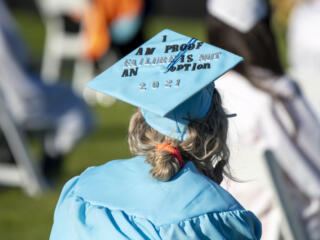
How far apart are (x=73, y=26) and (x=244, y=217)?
10398 mm

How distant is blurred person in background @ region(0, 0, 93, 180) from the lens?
5742 millimetres

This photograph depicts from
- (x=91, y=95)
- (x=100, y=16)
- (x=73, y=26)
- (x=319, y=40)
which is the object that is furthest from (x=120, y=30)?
(x=319, y=40)

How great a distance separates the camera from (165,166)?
2.09 meters

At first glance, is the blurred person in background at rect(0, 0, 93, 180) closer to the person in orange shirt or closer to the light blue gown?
the light blue gown

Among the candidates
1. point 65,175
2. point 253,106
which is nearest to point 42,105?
point 65,175

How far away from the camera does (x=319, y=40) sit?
5.55 metres

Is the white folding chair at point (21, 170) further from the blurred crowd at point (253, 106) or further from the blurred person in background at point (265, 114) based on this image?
the blurred person in background at point (265, 114)

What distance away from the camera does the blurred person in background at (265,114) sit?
3.40 meters

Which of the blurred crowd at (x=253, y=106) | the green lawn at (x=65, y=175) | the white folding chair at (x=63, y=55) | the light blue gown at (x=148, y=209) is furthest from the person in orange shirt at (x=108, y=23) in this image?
the light blue gown at (x=148, y=209)

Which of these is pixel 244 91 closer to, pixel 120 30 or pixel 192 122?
pixel 192 122

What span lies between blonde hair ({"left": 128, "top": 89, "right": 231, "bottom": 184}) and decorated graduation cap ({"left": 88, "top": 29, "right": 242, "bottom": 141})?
0.03 meters

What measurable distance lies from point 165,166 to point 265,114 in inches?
55.9

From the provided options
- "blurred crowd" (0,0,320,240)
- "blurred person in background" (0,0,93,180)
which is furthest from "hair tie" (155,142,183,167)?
"blurred person in background" (0,0,93,180)

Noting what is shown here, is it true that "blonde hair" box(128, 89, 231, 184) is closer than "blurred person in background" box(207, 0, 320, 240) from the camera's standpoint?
Yes
